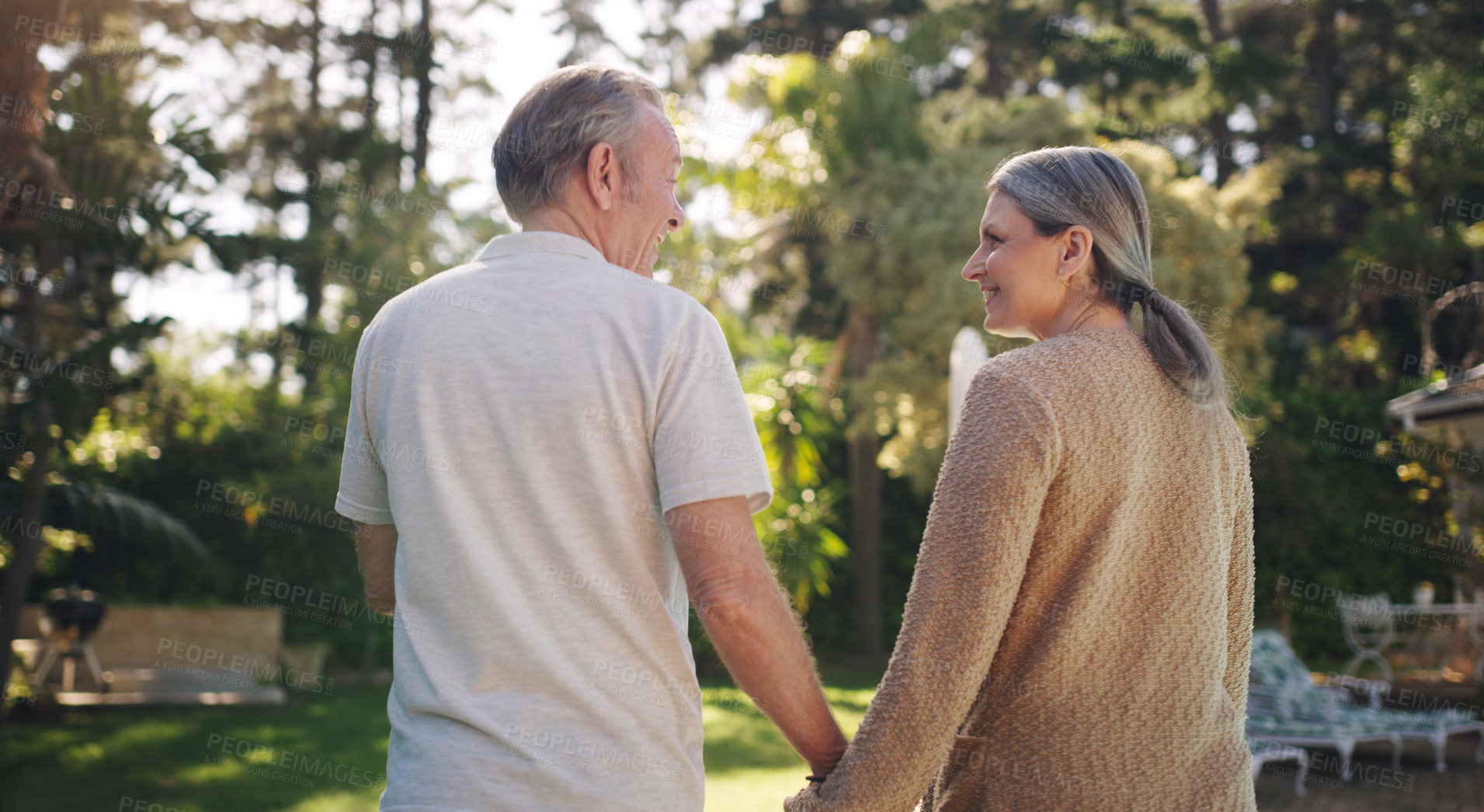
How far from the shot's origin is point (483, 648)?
1.34m

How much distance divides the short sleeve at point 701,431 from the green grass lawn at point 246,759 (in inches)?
207

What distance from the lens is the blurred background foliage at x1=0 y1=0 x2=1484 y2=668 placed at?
597 cm

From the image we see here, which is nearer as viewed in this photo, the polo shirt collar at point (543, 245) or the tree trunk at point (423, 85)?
the polo shirt collar at point (543, 245)

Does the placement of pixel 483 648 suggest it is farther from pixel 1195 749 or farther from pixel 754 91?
pixel 754 91

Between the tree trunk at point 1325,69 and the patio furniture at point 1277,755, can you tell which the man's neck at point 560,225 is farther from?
the tree trunk at point 1325,69

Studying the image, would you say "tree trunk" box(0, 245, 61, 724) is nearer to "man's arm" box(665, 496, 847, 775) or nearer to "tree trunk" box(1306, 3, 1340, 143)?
"man's arm" box(665, 496, 847, 775)

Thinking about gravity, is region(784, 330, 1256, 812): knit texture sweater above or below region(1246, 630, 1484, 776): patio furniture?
above

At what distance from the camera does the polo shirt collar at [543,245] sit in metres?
1.47

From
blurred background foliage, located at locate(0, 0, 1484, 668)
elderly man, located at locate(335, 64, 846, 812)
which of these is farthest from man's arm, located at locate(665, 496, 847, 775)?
blurred background foliage, located at locate(0, 0, 1484, 668)

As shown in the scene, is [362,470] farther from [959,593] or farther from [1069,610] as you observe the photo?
[1069,610]

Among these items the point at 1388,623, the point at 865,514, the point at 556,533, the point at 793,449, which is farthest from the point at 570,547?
the point at 865,514

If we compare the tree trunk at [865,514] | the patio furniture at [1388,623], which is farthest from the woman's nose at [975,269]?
the tree trunk at [865,514]

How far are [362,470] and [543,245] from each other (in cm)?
47

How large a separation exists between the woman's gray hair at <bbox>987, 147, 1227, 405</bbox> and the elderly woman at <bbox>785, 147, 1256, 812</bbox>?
0.09 meters
